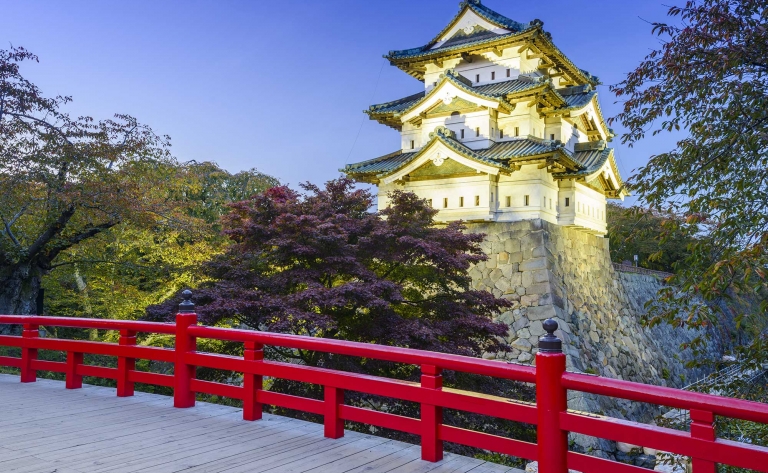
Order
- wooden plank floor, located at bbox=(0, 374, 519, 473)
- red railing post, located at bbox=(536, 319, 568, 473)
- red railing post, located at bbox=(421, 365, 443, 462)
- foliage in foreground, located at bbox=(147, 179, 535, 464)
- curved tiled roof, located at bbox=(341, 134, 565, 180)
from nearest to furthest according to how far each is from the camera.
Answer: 1. red railing post, located at bbox=(536, 319, 568, 473)
2. wooden plank floor, located at bbox=(0, 374, 519, 473)
3. red railing post, located at bbox=(421, 365, 443, 462)
4. foliage in foreground, located at bbox=(147, 179, 535, 464)
5. curved tiled roof, located at bbox=(341, 134, 565, 180)

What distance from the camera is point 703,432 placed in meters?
3.15

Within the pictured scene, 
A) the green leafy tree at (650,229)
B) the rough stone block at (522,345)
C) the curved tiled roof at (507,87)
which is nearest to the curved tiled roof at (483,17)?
the curved tiled roof at (507,87)

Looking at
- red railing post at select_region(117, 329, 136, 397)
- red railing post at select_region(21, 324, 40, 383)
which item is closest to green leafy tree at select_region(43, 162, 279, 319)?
red railing post at select_region(21, 324, 40, 383)

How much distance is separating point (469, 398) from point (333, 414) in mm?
1342

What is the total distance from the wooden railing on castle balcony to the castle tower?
13.9 m

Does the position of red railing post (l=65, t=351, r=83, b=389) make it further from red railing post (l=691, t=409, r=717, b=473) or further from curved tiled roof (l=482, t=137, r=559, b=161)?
curved tiled roof (l=482, t=137, r=559, b=161)

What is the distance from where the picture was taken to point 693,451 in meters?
3.15

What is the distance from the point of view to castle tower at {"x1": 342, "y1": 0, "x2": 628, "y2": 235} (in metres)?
19.1

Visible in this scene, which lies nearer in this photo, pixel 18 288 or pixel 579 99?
pixel 18 288

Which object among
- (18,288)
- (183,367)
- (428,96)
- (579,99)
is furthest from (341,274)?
(579,99)

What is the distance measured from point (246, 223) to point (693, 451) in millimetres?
9230

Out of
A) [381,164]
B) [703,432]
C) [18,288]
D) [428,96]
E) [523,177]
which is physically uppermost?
[428,96]

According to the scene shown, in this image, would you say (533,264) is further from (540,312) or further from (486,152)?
(486,152)

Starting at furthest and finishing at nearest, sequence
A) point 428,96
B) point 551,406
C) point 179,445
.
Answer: point 428,96
point 179,445
point 551,406
